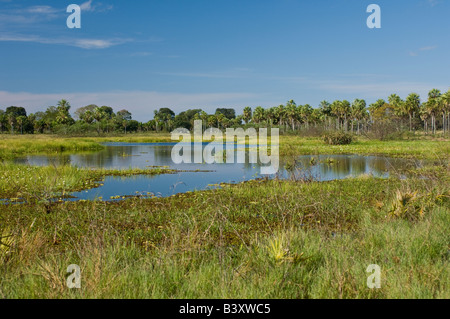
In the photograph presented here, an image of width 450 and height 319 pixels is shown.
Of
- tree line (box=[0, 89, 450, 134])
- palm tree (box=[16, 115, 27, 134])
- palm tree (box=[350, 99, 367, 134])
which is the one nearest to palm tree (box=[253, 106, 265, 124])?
tree line (box=[0, 89, 450, 134])

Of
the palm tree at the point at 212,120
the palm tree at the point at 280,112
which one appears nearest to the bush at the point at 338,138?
the palm tree at the point at 280,112

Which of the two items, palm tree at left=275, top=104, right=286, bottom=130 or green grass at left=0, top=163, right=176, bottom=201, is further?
palm tree at left=275, top=104, right=286, bottom=130

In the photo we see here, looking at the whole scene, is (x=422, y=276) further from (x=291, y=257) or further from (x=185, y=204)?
(x=185, y=204)

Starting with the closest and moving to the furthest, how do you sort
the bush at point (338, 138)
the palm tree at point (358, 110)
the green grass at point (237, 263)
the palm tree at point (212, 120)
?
the green grass at point (237, 263)
the bush at point (338, 138)
the palm tree at point (358, 110)
the palm tree at point (212, 120)

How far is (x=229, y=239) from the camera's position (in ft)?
28.2

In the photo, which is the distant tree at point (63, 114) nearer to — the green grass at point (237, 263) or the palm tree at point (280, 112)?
the palm tree at point (280, 112)

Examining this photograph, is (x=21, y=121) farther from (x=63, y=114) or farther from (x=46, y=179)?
(x=46, y=179)

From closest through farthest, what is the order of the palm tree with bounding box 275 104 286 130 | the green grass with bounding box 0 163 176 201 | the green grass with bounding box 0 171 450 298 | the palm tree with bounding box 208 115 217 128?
the green grass with bounding box 0 171 450 298, the green grass with bounding box 0 163 176 201, the palm tree with bounding box 275 104 286 130, the palm tree with bounding box 208 115 217 128

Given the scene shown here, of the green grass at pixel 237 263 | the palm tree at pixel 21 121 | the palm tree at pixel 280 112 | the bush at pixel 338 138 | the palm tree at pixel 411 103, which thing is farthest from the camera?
the palm tree at pixel 280 112

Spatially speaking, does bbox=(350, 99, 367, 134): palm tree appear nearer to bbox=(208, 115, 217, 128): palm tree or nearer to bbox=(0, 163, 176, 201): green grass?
bbox=(208, 115, 217, 128): palm tree

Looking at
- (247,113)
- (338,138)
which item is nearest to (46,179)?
(338,138)

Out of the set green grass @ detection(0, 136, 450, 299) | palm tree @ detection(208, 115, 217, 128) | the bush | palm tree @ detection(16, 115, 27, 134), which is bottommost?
green grass @ detection(0, 136, 450, 299)

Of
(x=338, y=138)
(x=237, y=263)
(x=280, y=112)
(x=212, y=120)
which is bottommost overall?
(x=237, y=263)
